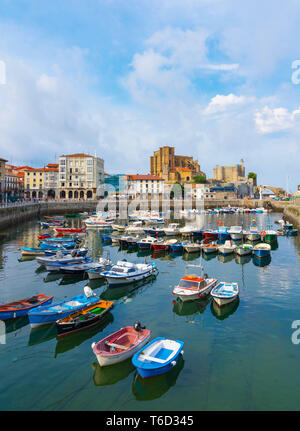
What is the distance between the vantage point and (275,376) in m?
13.9

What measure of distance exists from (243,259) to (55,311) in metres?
27.8

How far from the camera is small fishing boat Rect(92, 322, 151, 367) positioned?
567 inches

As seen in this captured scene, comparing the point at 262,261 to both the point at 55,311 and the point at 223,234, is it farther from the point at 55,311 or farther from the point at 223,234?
the point at 55,311

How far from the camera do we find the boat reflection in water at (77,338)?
657 inches

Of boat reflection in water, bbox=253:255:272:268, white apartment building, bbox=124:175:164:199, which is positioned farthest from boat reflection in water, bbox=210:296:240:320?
white apartment building, bbox=124:175:164:199

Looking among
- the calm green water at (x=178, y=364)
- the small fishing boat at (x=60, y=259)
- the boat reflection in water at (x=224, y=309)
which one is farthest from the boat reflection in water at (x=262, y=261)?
the small fishing boat at (x=60, y=259)

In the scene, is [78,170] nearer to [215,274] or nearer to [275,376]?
[215,274]

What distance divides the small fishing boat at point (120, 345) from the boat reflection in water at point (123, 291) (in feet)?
28.2

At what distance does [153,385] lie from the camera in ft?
43.4

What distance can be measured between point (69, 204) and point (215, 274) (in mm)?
98156

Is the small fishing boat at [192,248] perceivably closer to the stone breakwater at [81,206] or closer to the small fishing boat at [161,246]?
the small fishing boat at [161,246]

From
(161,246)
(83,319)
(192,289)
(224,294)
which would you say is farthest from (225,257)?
(83,319)

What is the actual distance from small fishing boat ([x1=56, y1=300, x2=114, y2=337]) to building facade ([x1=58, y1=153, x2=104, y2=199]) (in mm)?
122817
